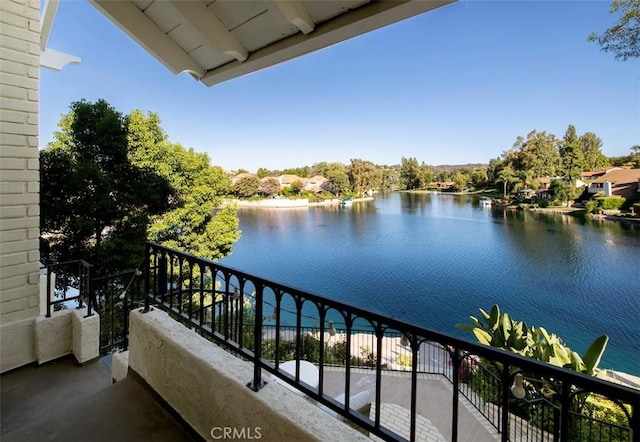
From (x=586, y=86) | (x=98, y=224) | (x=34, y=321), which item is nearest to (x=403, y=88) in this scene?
(x=586, y=86)

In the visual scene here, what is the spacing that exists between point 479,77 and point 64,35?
28179 mm

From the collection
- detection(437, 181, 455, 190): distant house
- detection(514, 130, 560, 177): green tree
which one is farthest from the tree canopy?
detection(437, 181, 455, 190): distant house

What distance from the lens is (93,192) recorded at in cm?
838

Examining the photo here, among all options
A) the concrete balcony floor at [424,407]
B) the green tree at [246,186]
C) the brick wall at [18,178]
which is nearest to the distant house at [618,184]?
the concrete balcony floor at [424,407]

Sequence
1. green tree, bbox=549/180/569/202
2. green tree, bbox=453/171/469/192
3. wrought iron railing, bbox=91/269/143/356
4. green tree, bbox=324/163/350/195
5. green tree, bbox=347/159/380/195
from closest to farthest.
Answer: wrought iron railing, bbox=91/269/143/356 → green tree, bbox=549/180/569/202 → green tree, bbox=324/163/350/195 → green tree, bbox=347/159/380/195 → green tree, bbox=453/171/469/192

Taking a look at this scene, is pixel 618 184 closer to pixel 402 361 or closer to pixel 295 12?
pixel 402 361

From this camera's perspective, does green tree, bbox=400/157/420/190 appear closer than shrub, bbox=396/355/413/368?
No

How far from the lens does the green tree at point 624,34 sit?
587 centimetres

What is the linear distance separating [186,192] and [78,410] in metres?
10.7

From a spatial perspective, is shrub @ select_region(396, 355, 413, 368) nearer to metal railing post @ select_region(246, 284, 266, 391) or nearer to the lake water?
the lake water

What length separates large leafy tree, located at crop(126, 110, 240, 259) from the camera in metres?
9.49

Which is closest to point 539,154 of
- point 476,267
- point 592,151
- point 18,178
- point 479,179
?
point 592,151

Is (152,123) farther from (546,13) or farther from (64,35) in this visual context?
(546,13)

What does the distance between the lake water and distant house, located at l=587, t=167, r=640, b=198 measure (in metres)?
4.12
